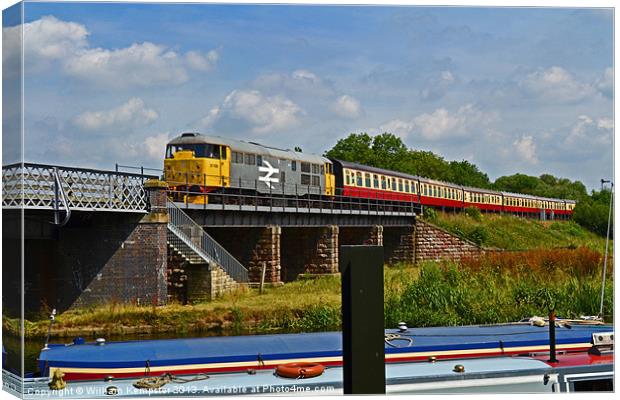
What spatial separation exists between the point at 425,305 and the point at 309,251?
29.3 feet

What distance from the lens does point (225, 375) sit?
405 inches

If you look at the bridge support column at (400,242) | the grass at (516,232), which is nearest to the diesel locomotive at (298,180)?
the grass at (516,232)

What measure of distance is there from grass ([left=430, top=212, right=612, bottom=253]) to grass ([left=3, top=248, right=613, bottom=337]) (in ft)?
1.61

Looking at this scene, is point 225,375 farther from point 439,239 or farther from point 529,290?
point 439,239

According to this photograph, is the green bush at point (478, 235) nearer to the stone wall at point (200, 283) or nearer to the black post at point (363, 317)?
the stone wall at point (200, 283)

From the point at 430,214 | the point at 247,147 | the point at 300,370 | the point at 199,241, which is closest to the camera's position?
the point at 300,370

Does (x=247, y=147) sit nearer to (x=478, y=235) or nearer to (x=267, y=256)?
(x=267, y=256)

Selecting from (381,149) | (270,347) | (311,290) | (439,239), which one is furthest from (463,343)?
(381,149)

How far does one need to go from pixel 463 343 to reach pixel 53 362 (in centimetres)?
511

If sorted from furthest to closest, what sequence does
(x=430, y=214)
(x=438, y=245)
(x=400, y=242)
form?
1. (x=430, y=214)
2. (x=400, y=242)
3. (x=438, y=245)

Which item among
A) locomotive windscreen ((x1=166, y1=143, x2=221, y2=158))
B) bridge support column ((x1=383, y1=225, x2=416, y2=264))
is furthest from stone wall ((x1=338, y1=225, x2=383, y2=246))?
locomotive windscreen ((x1=166, y1=143, x2=221, y2=158))

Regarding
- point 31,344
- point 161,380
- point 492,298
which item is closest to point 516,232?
point 492,298

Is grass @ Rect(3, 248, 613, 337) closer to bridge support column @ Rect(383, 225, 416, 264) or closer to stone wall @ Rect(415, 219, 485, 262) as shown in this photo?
stone wall @ Rect(415, 219, 485, 262)

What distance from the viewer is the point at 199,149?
23000 millimetres
